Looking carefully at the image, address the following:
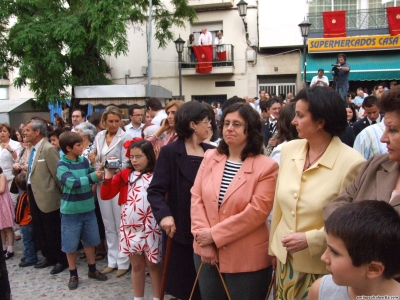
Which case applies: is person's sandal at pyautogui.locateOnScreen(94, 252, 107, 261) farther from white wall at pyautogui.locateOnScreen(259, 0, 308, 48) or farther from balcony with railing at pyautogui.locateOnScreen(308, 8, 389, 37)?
balcony with railing at pyautogui.locateOnScreen(308, 8, 389, 37)

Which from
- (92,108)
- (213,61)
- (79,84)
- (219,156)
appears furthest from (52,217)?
(213,61)

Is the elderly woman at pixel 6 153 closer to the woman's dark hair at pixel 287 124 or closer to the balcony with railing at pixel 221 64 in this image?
the woman's dark hair at pixel 287 124

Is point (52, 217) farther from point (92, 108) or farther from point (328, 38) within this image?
point (328, 38)

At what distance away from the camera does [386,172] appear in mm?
1883

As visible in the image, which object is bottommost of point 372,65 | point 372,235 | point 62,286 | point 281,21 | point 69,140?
point 62,286

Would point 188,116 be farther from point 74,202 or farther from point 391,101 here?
point 74,202

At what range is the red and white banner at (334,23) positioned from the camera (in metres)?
17.0

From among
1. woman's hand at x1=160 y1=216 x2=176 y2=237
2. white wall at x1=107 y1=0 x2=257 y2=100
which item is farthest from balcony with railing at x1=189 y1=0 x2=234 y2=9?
woman's hand at x1=160 y1=216 x2=176 y2=237

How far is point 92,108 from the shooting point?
15.0 metres

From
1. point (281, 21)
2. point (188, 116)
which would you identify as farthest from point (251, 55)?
point (188, 116)

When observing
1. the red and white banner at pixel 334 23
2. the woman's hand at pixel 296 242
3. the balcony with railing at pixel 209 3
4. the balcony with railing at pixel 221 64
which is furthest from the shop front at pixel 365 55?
the woman's hand at pixel 296 242

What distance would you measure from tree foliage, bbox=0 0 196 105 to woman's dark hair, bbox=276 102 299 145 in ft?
41.5

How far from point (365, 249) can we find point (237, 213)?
3.94ft

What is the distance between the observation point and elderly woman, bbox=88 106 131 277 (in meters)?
4.71
